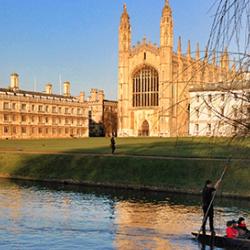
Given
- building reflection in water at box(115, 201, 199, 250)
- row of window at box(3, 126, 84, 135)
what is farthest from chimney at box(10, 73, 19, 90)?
building reflection in water at box(115, 201, 199, 250)

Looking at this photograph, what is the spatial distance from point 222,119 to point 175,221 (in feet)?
53.9

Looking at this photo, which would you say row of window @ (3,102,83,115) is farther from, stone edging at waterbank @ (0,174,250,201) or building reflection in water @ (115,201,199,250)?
building reflection in water @ (115,201,199,250)

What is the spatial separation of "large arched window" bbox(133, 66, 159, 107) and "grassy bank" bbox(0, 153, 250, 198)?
57.8 meters

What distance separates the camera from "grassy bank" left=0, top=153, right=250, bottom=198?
33.7 m

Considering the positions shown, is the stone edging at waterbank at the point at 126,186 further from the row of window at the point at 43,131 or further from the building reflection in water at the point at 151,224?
the row of window at the point at 43,131

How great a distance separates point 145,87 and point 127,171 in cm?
6565

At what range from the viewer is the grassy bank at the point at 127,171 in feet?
111

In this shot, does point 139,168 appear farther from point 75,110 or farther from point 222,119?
point 75,110

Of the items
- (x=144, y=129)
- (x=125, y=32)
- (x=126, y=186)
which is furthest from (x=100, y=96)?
(x=126, y=186)

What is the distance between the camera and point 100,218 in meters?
22.7

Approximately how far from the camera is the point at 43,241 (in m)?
17.5

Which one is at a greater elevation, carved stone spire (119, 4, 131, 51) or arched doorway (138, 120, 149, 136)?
carved stone spire (119, 4, 131, 51)

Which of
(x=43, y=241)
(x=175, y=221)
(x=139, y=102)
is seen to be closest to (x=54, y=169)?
(x=175, y=221)

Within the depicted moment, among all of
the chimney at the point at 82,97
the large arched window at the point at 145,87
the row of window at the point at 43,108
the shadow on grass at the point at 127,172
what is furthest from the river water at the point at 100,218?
the chimney at the point at 82,97
